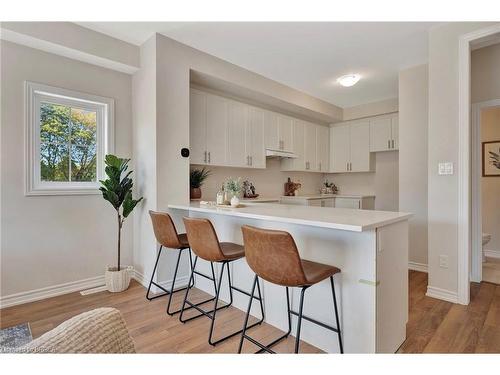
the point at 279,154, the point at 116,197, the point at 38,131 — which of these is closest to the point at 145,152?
the point at 116,197

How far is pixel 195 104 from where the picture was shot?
349cm

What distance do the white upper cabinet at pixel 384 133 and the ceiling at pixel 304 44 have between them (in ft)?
2.93

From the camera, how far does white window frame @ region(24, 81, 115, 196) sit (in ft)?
8.45

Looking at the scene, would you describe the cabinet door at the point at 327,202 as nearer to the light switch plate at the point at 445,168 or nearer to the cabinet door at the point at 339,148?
the cabinet door at the point at 339,148

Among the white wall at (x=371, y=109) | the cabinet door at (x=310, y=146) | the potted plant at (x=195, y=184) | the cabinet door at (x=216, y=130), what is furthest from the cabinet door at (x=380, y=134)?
the potted plant at (x=195, y=184)

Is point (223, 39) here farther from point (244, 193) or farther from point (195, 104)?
point (244, 193)

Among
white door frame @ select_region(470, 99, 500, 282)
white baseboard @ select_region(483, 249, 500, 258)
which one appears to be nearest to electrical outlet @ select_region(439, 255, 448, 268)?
white door frame @ select_region(470, 99, 500, 282)

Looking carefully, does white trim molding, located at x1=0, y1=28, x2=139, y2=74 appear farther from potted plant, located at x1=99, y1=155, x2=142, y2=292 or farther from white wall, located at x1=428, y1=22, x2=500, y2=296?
white wall, located at x1=428, y1=22, x2=500, y2=296

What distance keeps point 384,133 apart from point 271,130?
2033 millimetres

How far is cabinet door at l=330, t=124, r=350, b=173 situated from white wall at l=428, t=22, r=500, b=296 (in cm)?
258

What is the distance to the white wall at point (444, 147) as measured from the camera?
258 cm

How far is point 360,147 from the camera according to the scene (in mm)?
5078

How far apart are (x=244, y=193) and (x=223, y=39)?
2234 millimetres

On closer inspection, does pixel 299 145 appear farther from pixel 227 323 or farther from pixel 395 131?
pixel 227 323
